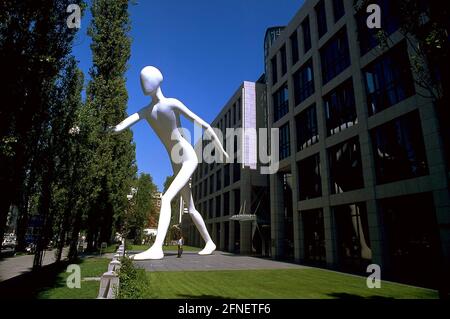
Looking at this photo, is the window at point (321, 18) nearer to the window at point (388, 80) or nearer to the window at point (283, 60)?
the window at point (283, 60)

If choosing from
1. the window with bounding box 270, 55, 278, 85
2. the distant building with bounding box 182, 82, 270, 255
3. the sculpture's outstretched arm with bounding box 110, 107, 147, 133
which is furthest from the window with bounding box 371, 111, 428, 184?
the distant building with bounding box 182, 82, 270, 255

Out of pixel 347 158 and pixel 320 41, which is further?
pixel 320 41

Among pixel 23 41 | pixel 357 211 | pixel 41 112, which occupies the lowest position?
pixel 357 211

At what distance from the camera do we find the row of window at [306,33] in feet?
65.2

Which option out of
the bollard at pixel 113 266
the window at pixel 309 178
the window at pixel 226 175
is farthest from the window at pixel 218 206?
the bollard at pixel 113 266

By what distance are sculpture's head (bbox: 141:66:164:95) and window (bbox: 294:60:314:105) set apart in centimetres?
1204

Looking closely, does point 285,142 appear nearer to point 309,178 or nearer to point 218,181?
point 309,178

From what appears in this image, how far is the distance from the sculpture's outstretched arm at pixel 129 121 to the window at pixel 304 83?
12850 mm

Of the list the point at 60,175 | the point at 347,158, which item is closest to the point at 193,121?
the point at 60,175

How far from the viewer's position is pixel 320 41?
829 inches

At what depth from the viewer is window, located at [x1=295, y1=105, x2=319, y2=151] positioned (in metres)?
21.3
